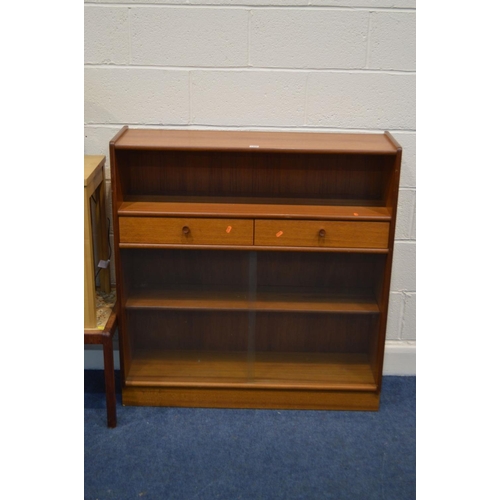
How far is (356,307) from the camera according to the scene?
246 cm

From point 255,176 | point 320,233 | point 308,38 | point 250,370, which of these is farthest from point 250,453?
point 308,38

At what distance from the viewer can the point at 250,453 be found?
2.29 m

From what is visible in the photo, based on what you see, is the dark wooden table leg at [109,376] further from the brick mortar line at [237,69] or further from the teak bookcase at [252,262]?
the brick mortar line at [237,69]

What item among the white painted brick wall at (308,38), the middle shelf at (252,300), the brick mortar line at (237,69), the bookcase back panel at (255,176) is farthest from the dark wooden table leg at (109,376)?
the white painted brick wall at (308,38)

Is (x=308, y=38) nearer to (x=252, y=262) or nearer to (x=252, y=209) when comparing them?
(x=252, y=209)

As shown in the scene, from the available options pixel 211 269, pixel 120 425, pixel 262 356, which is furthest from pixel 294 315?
pixel 120 425

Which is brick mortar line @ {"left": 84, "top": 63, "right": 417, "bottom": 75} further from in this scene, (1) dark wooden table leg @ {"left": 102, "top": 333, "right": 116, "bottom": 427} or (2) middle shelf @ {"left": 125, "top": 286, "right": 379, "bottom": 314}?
(1) dark wooden table leg @ {"left": 102, "top": 333, "right": 116, "bottom": 427}

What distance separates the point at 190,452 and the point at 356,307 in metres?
0.83

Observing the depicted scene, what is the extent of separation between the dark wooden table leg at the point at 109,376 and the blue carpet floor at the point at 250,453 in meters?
0.06

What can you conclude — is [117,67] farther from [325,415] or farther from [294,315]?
[325,415]

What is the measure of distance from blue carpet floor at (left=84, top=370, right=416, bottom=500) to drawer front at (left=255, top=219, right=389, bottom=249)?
714mm

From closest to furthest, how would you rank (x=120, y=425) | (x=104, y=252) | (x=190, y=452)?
(x=190, y=452)
(x=120, y=425)
(x=104, y=252)

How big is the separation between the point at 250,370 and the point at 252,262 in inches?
18.6

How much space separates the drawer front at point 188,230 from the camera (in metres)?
2.28
